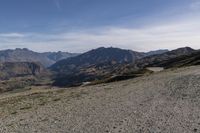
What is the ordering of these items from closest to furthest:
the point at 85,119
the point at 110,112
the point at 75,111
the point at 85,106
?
the point at 85,119 < the point at 110,112 < the point at 75,111 < the point at 85,106

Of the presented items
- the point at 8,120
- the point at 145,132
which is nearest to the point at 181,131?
the point at 145,132

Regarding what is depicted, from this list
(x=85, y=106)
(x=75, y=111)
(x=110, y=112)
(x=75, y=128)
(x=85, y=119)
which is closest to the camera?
(x=75, y=128)

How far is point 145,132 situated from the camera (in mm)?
18203

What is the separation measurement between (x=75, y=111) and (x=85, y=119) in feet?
14.3

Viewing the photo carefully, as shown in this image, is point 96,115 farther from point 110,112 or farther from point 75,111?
point 75,111

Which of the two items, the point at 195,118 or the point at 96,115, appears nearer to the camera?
the point at 195,118

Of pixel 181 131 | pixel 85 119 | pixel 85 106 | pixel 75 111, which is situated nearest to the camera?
pixel 181 131

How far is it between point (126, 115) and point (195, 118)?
5.37 m

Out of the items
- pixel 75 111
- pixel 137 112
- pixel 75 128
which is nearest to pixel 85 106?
pixel 75 111

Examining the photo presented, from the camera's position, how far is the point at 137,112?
2483 centimetres

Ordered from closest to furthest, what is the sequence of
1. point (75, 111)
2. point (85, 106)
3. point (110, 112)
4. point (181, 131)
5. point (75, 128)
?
point (181, 131) → point (75, 128) → point (110, 112) → point (75, 111) → point (85, 106)

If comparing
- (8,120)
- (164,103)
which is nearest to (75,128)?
(8,120)

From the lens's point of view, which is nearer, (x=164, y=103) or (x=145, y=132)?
(x=145, y=132)

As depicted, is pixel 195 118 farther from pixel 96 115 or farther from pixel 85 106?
pixel 85 106
